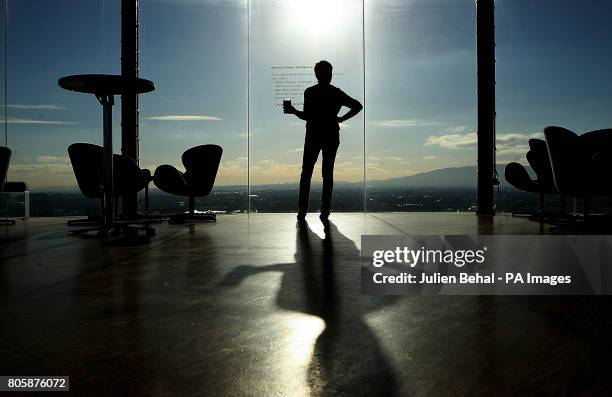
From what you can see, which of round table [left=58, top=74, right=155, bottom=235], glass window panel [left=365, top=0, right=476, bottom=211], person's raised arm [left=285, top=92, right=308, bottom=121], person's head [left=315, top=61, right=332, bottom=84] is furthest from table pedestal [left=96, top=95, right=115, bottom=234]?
glass window panel [left=365, top=0, right=476, bottom=211]

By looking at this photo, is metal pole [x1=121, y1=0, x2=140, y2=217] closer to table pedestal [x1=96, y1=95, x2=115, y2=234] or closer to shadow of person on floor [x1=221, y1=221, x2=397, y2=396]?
table pedestal [x1=96, y1=95, x2=115, y2=234]

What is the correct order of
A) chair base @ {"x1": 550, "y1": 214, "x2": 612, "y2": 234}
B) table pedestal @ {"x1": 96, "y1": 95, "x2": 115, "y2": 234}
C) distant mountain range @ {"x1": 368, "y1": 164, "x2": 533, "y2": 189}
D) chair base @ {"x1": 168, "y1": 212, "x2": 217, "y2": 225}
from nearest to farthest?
table pedestal @ {"x1": 96, "y1": 95, "x2": 115, "y2": 234} < chair base @ {"x1": 550, "y1": 214, "x2": 612, "y2": 234} < chair base @ {"x1": 168, "y1": 212, "x2": 217, "y2": 225} < distant mountain range @ {"x1": 368, "y1": 164, "x2": 533, "y2": 189}

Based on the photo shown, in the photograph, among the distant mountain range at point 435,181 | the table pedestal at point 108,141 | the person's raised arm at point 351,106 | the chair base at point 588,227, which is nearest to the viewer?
the table pedestal at point 108,141

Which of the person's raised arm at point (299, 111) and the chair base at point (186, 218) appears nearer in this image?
the person's raised arm at point (299, 111)

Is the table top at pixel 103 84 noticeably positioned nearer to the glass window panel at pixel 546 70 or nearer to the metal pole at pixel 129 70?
the metal pole at pixel 129 70

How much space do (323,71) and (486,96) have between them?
289 cm

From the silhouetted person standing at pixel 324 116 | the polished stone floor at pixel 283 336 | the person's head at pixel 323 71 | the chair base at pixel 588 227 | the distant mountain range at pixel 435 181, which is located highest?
the person's head at pixel 323 71

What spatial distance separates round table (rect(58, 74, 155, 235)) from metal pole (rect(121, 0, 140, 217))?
296 cm

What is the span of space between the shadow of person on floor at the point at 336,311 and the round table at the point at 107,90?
175cm

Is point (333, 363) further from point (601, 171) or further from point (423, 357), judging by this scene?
point (601, 171)

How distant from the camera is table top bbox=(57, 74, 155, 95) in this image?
3.68m

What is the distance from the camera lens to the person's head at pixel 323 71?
517 centimetres

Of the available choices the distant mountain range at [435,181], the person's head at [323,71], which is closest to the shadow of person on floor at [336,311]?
the person's head at [323,71]

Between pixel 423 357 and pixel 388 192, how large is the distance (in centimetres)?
634
